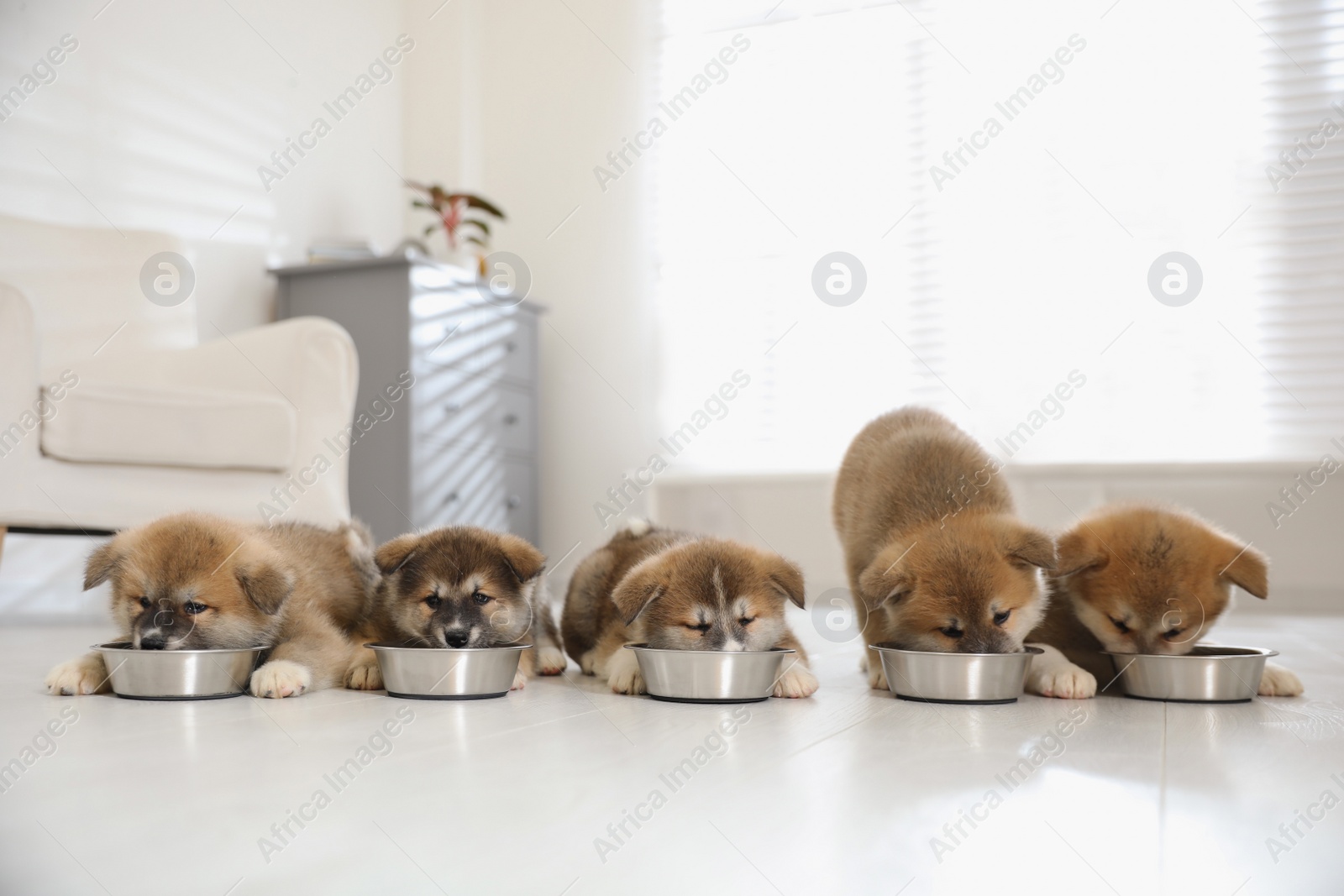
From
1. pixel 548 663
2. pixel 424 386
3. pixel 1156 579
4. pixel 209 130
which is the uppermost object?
pixel 209 130

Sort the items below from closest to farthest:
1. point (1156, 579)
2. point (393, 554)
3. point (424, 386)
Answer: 1. point (1156, 579)
2. point (393, 554)
3. point (424, 386)

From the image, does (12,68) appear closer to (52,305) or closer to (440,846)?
(52,305)

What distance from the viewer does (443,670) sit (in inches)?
91.9

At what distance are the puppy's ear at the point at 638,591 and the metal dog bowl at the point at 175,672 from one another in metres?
0.91

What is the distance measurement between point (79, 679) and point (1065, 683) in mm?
2475

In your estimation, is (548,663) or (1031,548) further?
(548,663)

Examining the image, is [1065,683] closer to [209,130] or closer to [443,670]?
[443,670]

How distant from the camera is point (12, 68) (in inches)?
207

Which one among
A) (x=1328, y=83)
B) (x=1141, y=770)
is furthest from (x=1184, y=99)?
(x=1141, y=770)

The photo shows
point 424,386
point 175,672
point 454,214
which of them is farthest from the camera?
point 454,214

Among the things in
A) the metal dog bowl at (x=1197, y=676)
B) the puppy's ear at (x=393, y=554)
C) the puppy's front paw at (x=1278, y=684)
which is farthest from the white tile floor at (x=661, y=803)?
the puppy's ear at (x=393, y=554)

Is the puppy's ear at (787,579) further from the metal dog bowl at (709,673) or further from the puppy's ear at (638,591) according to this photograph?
the puppy's ear at (638,591)

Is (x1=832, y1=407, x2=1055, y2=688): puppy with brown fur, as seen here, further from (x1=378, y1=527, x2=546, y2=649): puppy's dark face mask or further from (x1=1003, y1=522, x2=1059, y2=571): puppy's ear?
(x1=378, y1=527, x2=546, y2=649): puppy's dark face mask

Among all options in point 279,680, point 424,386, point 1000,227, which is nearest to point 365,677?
point 279,680
